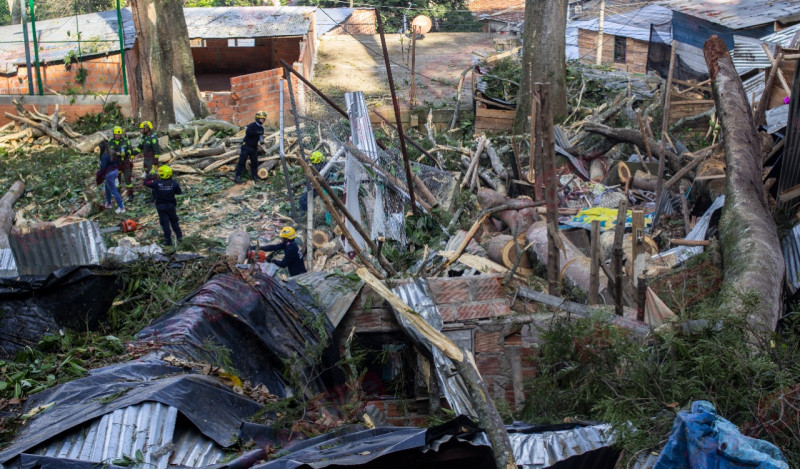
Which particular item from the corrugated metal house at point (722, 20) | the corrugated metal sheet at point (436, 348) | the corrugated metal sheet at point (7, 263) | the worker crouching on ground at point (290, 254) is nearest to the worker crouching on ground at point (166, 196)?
the worker crouching on ground at point (290, 254)

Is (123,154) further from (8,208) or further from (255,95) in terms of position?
(255,95)

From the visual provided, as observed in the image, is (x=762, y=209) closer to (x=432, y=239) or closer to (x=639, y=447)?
(x=432, y=239)

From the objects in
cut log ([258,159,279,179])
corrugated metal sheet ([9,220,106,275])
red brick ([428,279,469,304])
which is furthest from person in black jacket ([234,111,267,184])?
red brick ([428,279,469,304])

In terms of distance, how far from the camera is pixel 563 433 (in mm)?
4344

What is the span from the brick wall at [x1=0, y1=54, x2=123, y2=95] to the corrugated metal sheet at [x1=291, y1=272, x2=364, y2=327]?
13.1m

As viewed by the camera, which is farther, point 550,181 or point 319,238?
point 319,238

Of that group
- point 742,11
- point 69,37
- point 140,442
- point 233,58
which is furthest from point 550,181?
point 233,58

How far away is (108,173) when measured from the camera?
11.7 metres

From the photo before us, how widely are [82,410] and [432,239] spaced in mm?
6102

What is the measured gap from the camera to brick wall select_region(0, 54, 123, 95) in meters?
17.6

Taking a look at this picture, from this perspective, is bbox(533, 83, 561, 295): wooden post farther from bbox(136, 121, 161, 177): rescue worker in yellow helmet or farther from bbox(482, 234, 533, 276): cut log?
bbox(136, 121, 161, 177): rescue worker in yellow helmet

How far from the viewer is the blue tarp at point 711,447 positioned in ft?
9.91

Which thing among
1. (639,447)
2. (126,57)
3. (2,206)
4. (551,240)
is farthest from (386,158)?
(126,57)

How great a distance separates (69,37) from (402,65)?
29.2 feet
